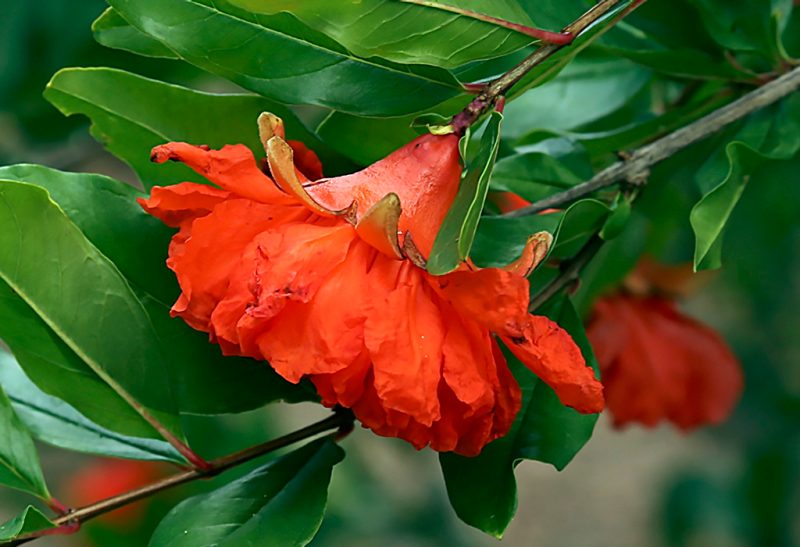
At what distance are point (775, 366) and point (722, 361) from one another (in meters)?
1.27

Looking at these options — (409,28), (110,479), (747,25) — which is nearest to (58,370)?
(409,28)

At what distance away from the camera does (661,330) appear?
1.04 metres

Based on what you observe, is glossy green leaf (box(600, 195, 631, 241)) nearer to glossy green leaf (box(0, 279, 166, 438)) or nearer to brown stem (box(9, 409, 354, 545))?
brown stem (box(9, 409, 354, 545))

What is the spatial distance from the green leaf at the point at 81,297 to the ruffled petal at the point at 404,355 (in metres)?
0.16

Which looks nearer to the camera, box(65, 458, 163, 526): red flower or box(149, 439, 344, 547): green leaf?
box(149, 439, 344, 547): green leaf

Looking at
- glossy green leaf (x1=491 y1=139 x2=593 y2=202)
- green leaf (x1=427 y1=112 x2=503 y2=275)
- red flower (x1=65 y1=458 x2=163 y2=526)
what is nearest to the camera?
green leaf (x1=427 y1=112 x2=503 y2=275)

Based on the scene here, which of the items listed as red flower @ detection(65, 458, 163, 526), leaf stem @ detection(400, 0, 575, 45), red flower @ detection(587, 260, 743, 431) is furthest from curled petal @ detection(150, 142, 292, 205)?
red flower @ detection(65, 458, 163, 526)

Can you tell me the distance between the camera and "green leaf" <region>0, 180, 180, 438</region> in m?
0.55

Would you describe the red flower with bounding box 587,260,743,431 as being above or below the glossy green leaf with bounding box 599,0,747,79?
below

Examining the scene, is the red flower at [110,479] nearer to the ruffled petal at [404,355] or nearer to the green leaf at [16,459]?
the green leaf at [16,459]

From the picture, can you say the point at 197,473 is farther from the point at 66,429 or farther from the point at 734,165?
the point at 734,165

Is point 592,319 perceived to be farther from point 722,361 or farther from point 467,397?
point 467,397

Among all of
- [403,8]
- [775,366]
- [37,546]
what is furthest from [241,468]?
[37,546]

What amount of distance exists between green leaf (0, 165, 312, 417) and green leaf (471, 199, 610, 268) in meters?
0.14
